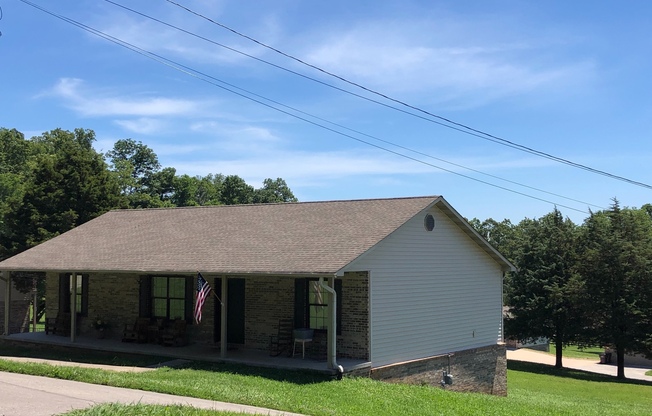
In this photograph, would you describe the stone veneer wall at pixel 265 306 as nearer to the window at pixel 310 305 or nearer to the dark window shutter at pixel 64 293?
the window at pixel 310 305

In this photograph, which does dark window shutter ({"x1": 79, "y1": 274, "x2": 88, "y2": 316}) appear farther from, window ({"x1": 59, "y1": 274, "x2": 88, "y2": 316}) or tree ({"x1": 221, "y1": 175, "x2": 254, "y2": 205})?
tree ({"x1": 221, "y1": 175, "x2": 254, "y2": 205})

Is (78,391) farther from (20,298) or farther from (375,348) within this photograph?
(20,298)

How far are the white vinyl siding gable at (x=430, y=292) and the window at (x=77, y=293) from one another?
1109cm

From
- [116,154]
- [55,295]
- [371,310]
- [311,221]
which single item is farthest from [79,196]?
[116,154]

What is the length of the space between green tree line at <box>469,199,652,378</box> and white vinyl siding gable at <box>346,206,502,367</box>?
15199mm

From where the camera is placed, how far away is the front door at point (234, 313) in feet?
62.3

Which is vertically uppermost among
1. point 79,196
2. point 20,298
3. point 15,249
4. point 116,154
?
point 116,154

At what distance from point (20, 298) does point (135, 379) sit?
22.4 meters

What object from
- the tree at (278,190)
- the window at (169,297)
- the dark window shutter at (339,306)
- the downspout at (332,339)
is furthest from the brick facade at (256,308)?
the tree at (278,190)

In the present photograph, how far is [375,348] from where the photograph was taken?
1691 centimetres

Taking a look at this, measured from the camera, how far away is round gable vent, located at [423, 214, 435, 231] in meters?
19.2

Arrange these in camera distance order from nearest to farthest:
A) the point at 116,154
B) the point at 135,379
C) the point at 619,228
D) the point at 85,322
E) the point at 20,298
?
the point at 135,379
the point at 85,322
the point at 20,298
the point at 619,228
the point at 116,154

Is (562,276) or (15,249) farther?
(562,276)

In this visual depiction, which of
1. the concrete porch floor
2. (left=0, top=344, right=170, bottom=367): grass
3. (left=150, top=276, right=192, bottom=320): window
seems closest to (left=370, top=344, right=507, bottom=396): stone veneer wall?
the concrete porch floor
